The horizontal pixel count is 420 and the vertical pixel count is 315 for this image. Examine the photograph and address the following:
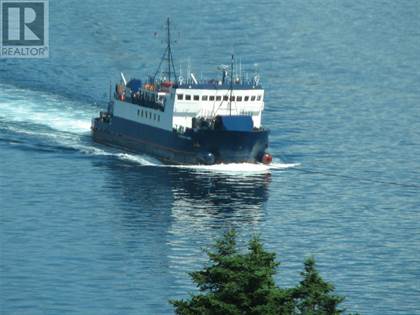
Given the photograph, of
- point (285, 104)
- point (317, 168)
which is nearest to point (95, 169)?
point (317, 168)

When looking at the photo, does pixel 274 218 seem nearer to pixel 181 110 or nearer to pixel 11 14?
pixel 181 110

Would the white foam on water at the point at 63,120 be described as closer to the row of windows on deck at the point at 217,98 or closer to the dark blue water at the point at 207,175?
the dark blue water at the point at 207,175

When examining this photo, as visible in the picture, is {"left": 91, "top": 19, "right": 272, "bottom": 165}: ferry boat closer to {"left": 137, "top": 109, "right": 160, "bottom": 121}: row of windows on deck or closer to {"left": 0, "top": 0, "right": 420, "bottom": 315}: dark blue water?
{"left": 137, "top": 109, "right": 160, "bottom": 121}: row of windows on deck

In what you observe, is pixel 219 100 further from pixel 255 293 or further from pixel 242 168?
pixel 255 293

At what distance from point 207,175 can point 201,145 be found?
15.3 feet

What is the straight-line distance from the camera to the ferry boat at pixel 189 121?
138750mm

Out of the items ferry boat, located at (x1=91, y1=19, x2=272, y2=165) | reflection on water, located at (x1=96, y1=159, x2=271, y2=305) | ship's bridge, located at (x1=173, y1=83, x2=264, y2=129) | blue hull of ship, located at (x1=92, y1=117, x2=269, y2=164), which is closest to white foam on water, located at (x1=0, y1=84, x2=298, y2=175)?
blue hull of ship, located at (x1=92, y1=117, x2=269, y2=164)

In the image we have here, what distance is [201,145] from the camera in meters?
140

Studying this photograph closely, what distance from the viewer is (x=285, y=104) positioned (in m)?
158

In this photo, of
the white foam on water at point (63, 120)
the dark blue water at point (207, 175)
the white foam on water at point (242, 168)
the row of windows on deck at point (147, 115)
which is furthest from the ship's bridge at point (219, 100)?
the white foam on water at point (63, 120)

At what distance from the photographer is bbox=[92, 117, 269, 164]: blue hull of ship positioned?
5443 inches

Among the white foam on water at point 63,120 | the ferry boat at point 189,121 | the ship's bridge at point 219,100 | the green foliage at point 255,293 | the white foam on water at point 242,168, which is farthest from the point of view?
the ship's bridge at point 219,100

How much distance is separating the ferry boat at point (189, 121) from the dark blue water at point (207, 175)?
1911 millimetres

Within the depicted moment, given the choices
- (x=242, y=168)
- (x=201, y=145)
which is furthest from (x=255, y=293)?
(x=201, y=145)
